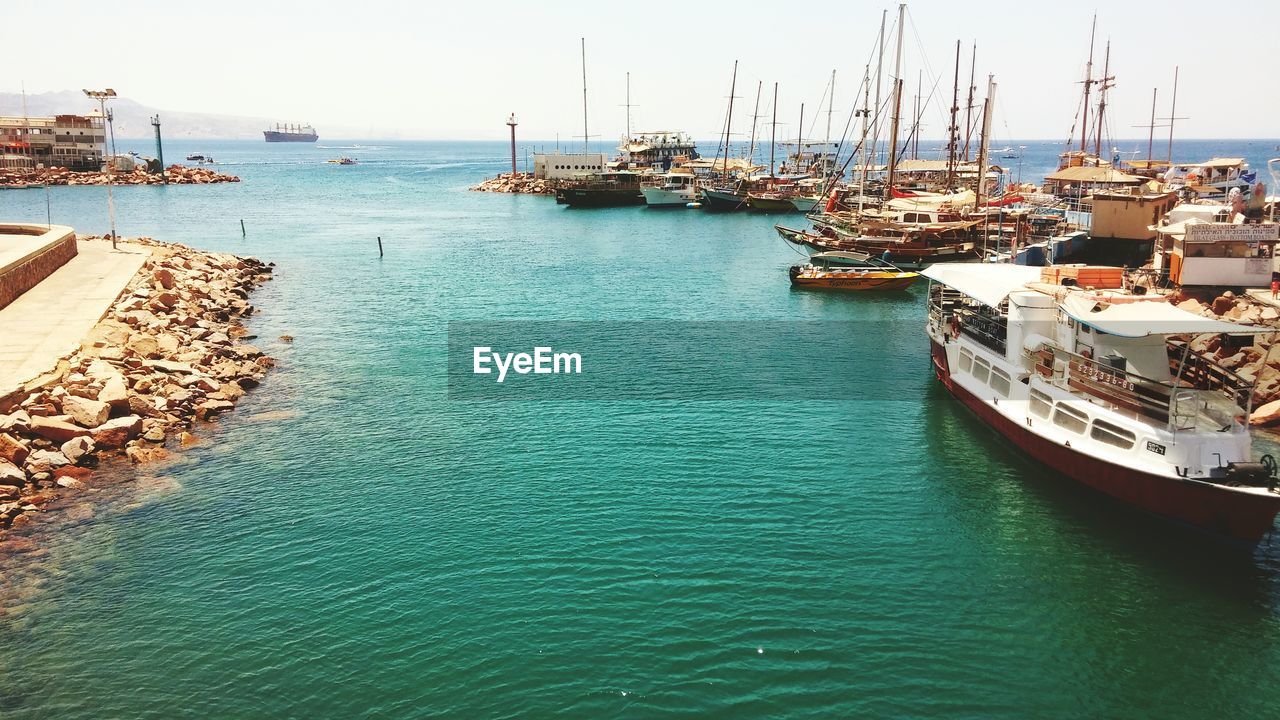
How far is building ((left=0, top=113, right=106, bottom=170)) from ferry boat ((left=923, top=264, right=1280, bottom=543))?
160 meters

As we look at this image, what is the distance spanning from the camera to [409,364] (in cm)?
4159

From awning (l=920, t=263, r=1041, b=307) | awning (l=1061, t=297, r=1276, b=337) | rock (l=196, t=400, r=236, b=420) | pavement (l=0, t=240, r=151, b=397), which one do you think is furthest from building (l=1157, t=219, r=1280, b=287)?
pavement (l=0, t=240, r=151, b=397)

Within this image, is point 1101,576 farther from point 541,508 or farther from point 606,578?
point 541,508

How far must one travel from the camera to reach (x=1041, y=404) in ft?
93.2

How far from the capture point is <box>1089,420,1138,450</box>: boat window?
81.1ft

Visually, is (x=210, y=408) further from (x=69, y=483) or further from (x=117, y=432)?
(x=69, y=483)

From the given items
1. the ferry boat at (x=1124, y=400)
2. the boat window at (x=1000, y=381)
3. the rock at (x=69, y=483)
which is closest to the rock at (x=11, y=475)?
the rock at (x=69, y=483)

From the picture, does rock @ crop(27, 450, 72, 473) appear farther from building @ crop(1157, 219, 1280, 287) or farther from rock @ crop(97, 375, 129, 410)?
building @ crop(1157, 219, 1280, 287)

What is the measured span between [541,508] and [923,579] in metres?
10.7

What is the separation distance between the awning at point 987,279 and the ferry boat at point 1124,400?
13 centimetres

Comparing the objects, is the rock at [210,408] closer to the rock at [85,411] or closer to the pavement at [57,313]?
the rock at [85,411]

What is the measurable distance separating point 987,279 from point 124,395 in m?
31.7

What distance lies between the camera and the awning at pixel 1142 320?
24.8 m

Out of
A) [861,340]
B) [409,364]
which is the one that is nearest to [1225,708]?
[861,340]
